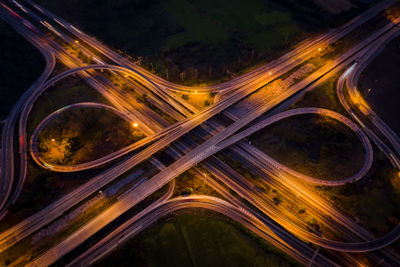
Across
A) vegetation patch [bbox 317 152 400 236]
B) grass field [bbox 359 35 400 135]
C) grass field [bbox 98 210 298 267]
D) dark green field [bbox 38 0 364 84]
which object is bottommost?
grass field [bbox 98 210 298 267]

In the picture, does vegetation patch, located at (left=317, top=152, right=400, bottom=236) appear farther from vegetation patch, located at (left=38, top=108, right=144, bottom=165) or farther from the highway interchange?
vegetation patch, located at (left=38, top=108, right=144, bottom=165)

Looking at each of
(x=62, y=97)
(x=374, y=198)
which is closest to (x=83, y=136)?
(x=62, y=97)

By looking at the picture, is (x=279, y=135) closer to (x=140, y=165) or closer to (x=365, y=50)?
(x=140, y=165)

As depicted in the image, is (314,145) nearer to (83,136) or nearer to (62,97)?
(83,136)

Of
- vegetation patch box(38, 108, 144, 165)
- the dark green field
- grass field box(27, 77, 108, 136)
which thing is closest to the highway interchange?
grass field box(27, 77, 108, 136)

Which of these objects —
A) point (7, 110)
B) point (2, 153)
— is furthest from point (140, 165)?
point (7, 110)

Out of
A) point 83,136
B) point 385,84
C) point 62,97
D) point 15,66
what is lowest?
point 83,136
